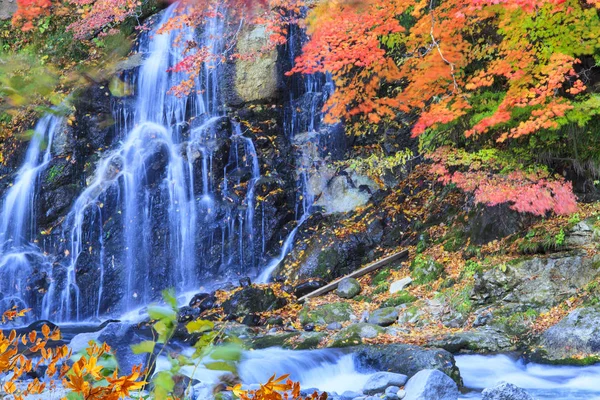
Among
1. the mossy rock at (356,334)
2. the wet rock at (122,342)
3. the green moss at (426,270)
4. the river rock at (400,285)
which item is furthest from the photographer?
the river rock at (400,285)

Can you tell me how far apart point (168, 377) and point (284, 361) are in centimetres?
571

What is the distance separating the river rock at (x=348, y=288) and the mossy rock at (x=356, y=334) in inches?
78.8

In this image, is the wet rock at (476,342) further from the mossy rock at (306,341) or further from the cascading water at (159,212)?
the cascading water at (159,212)

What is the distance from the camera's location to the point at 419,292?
28.3 feet

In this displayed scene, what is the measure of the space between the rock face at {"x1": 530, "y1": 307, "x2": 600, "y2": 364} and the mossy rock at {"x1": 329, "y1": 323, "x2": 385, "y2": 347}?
191cm

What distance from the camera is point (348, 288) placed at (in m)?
9.45

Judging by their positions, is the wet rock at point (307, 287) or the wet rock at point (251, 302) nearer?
the wet rock at point (251, 302)

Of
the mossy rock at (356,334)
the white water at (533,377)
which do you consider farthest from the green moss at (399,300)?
the white water at (533,377)

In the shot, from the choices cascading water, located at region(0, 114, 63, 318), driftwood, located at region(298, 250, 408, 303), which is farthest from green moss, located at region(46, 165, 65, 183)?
driftwood, located at region(298, 250, 408, 303)

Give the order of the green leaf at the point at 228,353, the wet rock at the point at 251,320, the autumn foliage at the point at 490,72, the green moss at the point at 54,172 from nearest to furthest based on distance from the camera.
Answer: the green leaf at the point at 228,353 → the autumn foliage at the point at 490,72 → the wet rock at the point at 251,320 → the green moss at the point at 54,172

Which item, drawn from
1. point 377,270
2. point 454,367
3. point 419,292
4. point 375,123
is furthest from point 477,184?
point 375,123

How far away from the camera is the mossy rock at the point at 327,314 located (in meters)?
8.39

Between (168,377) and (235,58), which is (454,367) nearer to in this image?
(168,377)

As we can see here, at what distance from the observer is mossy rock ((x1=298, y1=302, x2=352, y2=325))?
8391mm
